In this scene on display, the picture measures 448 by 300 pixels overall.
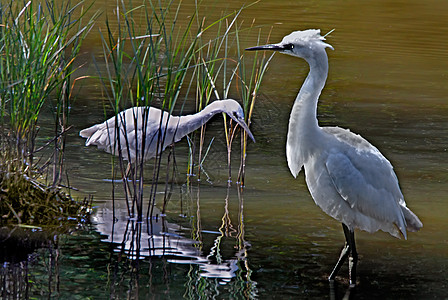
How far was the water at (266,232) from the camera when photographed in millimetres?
4918

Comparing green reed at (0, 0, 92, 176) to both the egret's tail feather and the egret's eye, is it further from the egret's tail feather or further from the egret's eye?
the egret's tail feather

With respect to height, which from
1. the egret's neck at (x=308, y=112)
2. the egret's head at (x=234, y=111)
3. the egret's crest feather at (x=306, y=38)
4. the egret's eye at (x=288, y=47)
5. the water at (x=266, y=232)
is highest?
the egret's crest feather at (x=306, y=38)

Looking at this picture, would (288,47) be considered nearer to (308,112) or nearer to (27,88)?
(308,112)

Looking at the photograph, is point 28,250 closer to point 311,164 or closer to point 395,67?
point 311,164

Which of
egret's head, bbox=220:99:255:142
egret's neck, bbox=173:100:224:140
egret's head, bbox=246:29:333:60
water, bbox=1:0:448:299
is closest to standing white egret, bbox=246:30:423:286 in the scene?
egret's head, bbox=246:29:333:60

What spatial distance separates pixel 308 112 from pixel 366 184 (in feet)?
1.89

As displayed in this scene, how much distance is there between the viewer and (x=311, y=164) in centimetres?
519

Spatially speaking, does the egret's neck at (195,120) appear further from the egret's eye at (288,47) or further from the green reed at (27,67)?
the egret's eye at (288,47)

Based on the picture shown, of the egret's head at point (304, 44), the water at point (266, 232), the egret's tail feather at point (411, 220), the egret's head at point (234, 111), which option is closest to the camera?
the water at point (266, 232)

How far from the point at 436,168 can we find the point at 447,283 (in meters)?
3.16

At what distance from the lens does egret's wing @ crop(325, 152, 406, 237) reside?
200 inches

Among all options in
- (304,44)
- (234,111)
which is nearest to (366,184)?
(304,44)

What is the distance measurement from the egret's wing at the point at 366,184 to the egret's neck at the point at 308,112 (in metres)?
0.18

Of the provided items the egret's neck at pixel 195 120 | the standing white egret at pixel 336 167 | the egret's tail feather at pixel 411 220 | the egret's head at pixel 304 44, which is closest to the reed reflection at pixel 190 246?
the standing white egret at pixel 336 167
